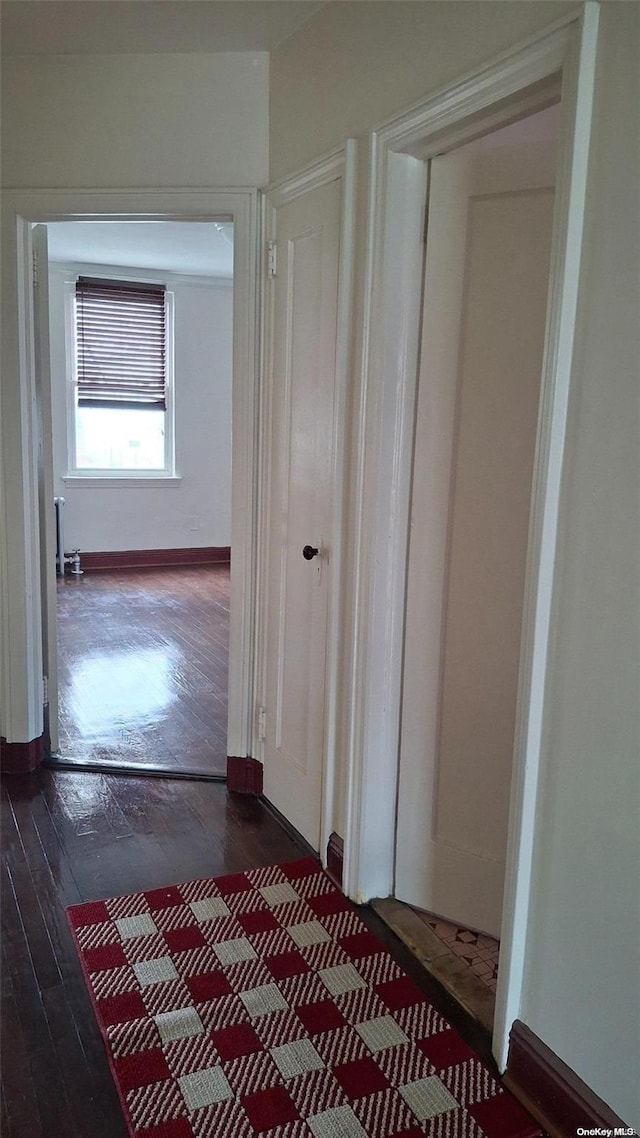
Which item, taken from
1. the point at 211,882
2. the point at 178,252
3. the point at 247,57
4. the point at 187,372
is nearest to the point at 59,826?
the point at 211,882

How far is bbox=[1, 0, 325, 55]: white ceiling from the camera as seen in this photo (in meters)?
2.37

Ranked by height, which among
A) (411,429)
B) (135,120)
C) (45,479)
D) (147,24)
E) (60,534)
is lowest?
(60,534)

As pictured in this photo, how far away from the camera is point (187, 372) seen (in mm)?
7320

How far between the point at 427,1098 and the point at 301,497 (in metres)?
1.64

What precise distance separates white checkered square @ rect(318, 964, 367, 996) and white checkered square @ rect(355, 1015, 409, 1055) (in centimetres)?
12

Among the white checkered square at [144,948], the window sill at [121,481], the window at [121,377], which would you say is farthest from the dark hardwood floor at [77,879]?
the window at [121,377]

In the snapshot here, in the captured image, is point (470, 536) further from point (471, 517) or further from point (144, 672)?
point (144, 672)

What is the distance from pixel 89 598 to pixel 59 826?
3583 mm

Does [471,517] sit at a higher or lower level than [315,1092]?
higher

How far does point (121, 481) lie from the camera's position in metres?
7.23

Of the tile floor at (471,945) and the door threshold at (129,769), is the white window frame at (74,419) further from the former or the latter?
the tile floor at (471,945)

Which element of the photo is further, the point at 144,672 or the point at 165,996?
the point at 144,672

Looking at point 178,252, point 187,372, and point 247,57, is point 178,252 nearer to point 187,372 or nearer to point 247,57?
point 187,372

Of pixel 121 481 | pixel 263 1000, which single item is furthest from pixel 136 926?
pixel 121 481
